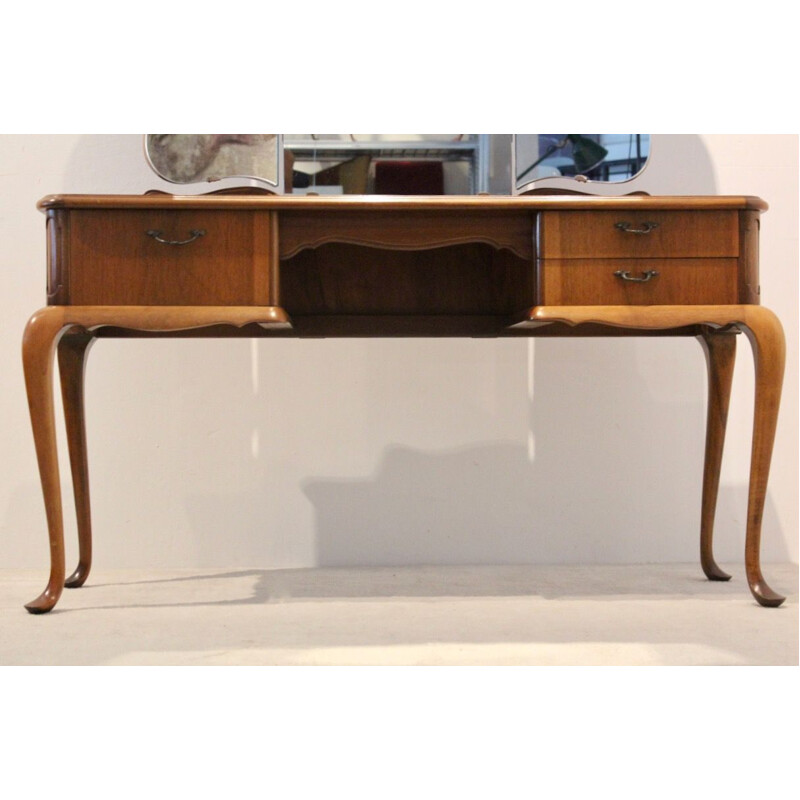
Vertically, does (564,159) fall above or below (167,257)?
above

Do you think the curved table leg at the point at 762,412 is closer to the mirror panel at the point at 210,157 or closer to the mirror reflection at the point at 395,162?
the mirror reflection at the point at 395,162

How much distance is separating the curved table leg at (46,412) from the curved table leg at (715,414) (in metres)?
1.58

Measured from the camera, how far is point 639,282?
1870 mm

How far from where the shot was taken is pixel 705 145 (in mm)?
2596

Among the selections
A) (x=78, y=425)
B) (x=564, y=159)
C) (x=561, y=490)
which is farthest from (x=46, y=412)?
(x=564, y=159)

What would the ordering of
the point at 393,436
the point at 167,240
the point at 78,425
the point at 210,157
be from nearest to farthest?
1. the point at 167,240
2. the point at 78,425
3. the point at 210,157
4. the point at 393,436

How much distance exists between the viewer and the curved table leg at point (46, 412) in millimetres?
1793

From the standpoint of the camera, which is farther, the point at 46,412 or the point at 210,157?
the point at 210,157

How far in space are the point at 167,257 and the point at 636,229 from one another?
1006 millimetres

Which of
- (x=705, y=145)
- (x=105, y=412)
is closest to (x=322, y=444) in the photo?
(x=105, y=412)

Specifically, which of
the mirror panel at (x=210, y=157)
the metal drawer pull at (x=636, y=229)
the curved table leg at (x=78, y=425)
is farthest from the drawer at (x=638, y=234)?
the curved table leg at (x=78, y=425)

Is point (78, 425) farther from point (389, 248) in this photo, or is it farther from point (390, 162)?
point (390, 162)

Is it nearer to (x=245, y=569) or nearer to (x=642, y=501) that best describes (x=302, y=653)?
(x=245, y=569)

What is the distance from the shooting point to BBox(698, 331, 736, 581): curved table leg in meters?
2.25
